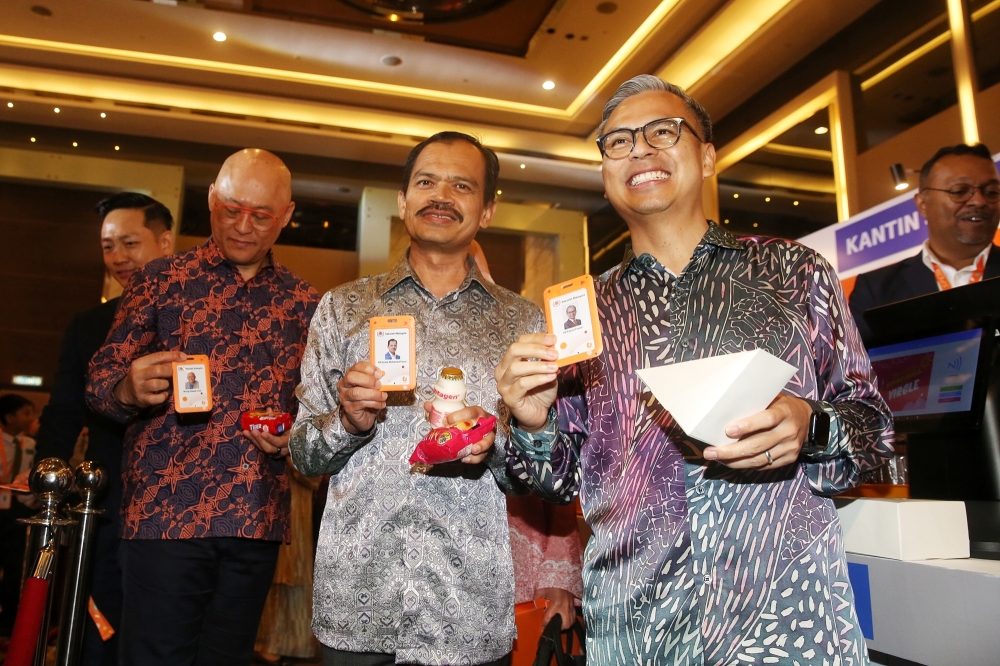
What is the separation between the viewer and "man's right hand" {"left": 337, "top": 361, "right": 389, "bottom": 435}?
1417mm

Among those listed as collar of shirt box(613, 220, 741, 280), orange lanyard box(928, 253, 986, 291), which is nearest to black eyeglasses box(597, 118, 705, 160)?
collar of shirt box(613, 220, 741, 280)

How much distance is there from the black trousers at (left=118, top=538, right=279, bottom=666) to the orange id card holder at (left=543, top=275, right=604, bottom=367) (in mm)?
1189

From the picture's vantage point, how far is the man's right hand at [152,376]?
1.91 m

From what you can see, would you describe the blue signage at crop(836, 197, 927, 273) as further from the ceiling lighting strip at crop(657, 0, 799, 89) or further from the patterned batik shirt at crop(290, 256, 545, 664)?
the patterned batik shirt at crop(290, 256, 545, 664)

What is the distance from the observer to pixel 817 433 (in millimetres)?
1103

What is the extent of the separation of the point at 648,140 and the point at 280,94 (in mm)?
6657

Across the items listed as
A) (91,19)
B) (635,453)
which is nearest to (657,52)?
(91,19)

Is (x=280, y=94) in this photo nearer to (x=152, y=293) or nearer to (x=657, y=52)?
(x=657, y=52)

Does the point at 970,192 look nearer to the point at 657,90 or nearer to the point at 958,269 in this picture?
the point at 958,269

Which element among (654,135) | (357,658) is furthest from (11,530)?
(654,135)

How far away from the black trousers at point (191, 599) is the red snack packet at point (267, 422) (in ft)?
0.98

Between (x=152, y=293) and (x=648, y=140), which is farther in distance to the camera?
(x=152, y=293)

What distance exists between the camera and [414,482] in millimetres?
1553

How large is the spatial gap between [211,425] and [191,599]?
17.7 inches
